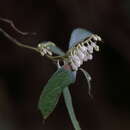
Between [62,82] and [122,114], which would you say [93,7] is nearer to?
[122,114]

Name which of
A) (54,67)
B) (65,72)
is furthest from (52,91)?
(54,67)

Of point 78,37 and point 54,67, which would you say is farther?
point 54,67

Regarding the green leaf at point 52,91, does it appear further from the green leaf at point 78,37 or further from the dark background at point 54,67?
the dark background at point 54,67

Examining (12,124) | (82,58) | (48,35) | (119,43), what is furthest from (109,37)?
(82,58)

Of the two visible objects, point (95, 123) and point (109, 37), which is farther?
point (95, 123)

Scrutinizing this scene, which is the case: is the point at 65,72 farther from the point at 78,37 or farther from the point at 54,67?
the point at 54,67

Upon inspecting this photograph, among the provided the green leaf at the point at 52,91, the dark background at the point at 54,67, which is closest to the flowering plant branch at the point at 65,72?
the green leaf at the point at 52,91
